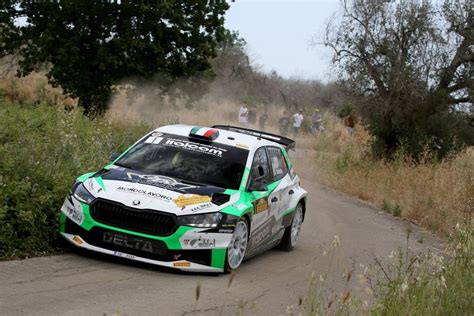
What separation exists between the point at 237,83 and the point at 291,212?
4863 centimetres

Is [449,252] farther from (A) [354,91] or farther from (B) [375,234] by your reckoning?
(A) [354,91]

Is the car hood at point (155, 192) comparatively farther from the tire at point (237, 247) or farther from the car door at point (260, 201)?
the car door at point (260, 201)

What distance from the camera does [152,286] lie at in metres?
8.36

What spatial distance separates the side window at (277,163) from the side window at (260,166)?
0.86 feet

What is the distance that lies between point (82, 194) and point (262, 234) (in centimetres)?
266

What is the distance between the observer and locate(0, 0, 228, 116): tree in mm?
25672

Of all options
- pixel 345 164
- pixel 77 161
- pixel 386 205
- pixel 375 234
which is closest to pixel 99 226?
pixel 77 161

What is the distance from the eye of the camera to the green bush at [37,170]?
30.4ft

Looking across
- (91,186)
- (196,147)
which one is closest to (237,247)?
(196,147)

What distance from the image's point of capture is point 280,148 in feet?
41.2

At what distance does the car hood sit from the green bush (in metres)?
0.72

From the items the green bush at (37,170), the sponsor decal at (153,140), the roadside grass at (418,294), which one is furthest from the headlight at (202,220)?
the roadside grass at (418,294)

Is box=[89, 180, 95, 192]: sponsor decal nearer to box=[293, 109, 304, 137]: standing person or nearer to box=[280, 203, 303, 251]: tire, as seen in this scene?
box=[280, 203, 303, 251]: tire

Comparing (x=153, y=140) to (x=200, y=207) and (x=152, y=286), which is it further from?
(x=152, y=286)
